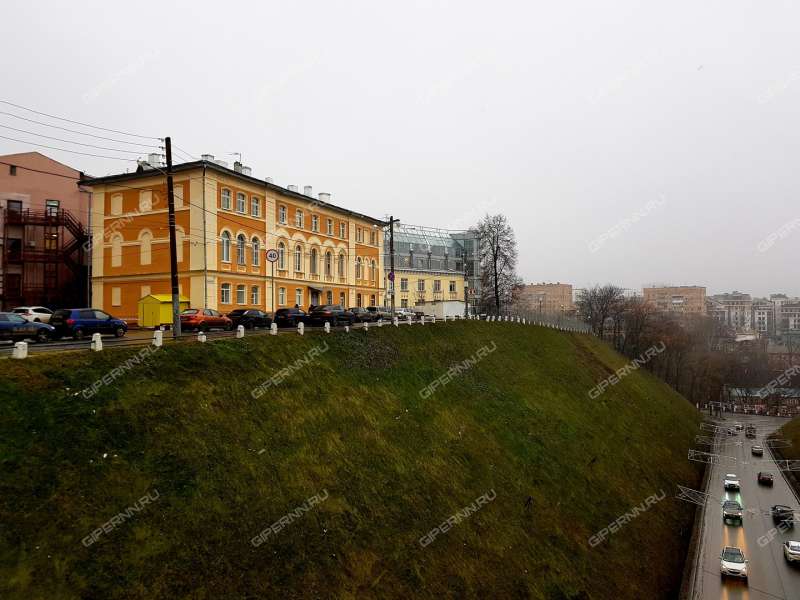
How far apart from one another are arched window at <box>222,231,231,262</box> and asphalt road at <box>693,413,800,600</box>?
36.1 m

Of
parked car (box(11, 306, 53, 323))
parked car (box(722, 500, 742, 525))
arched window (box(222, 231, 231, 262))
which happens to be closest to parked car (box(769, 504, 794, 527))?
parked car (box(722, 500, 742, 525))

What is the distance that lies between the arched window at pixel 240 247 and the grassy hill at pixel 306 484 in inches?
705

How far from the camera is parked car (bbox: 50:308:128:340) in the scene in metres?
24.5

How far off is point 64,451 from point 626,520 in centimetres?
2471

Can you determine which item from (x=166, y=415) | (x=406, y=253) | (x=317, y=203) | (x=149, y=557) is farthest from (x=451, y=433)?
(x=406, y=253)

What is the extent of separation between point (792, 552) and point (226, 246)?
134 ft

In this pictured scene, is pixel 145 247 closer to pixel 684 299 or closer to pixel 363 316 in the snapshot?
pixel 363 316

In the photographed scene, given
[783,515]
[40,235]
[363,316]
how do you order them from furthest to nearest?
[40,235] < [363,316] < [783,515]

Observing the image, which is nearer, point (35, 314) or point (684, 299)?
point (35, 314)

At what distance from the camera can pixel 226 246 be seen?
40.4 meters

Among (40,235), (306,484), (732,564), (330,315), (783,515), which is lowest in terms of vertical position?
(783,515)

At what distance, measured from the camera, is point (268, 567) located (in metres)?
11.9

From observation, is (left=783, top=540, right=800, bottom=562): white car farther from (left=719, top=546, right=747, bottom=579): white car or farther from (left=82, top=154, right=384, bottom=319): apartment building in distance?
(left=82, top=154, right=384, bottom=319): apartment building in distance

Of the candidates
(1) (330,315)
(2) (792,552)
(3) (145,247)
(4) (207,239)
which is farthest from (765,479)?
(3) (145,247)
